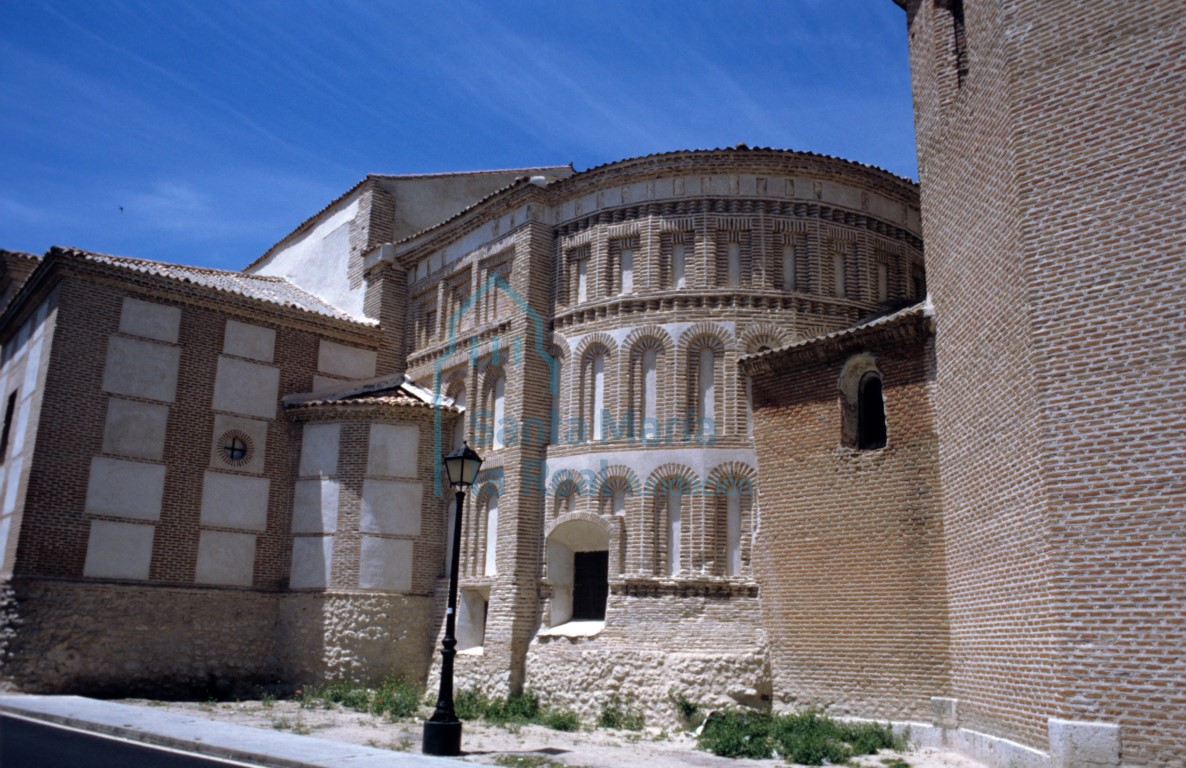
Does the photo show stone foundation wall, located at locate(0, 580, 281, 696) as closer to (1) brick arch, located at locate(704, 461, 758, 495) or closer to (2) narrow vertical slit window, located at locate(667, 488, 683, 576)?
(2) narrow vertical slit window, located at locate(667, 488, 683, 576)

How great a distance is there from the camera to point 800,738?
512 inches

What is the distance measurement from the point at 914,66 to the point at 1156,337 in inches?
273

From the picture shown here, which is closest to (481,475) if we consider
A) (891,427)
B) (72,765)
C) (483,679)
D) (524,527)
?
(524,527)

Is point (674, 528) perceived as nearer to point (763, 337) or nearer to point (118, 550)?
point (763, 337)

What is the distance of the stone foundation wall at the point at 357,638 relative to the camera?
20.0m

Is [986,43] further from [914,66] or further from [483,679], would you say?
[483,679]

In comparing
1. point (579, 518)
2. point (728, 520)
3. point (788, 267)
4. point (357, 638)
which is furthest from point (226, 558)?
point (788, 267)

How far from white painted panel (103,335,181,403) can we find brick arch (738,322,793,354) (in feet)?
38.5

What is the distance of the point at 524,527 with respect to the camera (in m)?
18.8

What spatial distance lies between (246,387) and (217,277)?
3.44m

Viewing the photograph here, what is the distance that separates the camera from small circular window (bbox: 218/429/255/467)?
21.3 m

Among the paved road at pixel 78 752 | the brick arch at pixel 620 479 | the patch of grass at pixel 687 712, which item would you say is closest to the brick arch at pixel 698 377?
the brick arch at pixel 620 479

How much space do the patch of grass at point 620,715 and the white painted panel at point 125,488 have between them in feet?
32.7


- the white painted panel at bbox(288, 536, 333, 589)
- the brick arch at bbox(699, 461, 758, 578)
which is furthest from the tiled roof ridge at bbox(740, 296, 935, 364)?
the white painted panel at bbox(288, 536, 333, 589)
